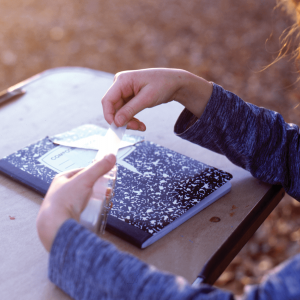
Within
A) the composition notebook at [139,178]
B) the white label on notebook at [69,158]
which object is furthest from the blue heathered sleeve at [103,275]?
the white label on notebook at [69,158]

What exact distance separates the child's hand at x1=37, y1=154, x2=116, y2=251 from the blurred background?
5.98ft

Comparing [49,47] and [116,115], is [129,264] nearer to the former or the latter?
[116,115]

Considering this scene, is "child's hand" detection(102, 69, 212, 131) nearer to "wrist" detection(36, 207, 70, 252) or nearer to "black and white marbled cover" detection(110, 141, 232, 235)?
"black and white marbled cover" detection(110, 141, 232, 235)

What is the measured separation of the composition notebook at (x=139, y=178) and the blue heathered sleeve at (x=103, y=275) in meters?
0.10

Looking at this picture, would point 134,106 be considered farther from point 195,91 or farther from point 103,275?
point 103,275

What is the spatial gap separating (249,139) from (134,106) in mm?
254

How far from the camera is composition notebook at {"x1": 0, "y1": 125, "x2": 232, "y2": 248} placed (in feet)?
1.73

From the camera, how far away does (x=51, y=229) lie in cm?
A: 43

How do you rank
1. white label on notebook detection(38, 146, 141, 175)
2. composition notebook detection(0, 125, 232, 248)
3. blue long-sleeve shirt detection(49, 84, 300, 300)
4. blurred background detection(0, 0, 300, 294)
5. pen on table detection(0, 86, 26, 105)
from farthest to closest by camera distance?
blurred background detection(0, 0, 300, 294), pen on table detection(0, 86, 26, 105), white label on notebook detection(38, 146, 141, 175), composition notebook detection(0, 125, 232, 248), blue long-sleeve shirt detection(49, 84, 300, 300)

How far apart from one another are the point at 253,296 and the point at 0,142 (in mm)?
648

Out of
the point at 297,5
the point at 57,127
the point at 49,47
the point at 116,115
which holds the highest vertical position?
the point at 297,5

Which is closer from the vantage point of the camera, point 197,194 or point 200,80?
point 197,194

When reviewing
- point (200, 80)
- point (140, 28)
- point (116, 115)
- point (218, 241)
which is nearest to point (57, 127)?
point (116, 115)

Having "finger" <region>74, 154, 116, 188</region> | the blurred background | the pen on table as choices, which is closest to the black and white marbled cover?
"finger" <region>74, 154, 116, 188</region>
